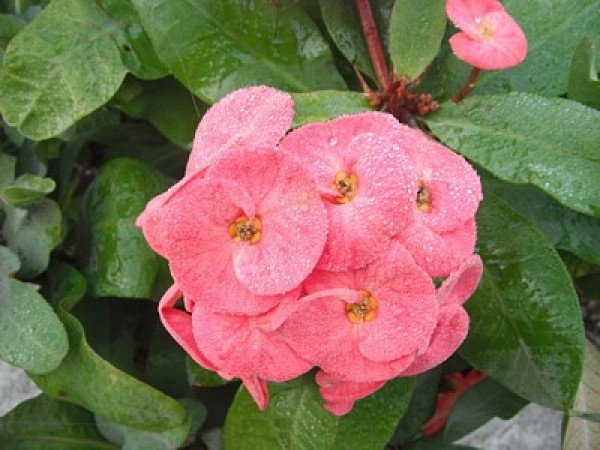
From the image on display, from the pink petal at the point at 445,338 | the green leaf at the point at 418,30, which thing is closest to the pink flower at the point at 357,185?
the pink petal at the point at 445,338

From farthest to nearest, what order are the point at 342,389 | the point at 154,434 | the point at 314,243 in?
1. the point at 154,434
2. the point at 342,389
3. the point at 314,243

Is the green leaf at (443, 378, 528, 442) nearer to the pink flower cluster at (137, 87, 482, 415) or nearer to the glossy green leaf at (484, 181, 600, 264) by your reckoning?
the glossy green leaf at (484, 181, 600, 264)

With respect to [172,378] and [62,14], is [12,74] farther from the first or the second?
[172,378]

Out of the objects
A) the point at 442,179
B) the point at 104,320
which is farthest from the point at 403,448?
the point at 442,179

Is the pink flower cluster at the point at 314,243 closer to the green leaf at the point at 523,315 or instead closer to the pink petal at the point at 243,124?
the pink petal at the point at 243,124

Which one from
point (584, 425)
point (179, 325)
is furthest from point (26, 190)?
point (584, 425)

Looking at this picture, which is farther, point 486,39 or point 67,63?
point 67,63

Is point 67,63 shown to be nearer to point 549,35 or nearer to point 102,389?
point 102,389
